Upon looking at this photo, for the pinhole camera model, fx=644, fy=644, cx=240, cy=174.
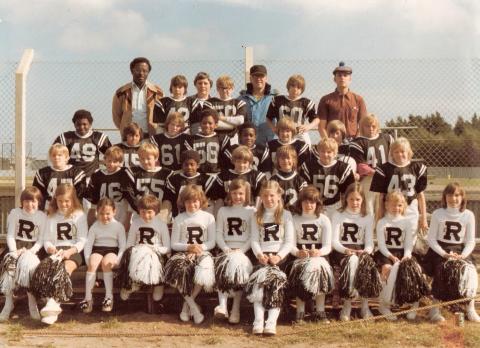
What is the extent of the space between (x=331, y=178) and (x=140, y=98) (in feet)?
6.78

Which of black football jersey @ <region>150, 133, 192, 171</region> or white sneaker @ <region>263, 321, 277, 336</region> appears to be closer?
white sneaker @ <region>263, 321, 277, 336</region>

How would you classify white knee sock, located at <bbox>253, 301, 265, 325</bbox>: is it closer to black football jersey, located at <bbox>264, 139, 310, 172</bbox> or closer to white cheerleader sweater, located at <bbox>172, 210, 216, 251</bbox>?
white cheerleader sweater, located at <bbox>172, 210, 216, 251</bbox>

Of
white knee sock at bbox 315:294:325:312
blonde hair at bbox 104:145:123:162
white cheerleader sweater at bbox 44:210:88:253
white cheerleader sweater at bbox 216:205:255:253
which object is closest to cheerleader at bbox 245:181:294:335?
white cheerleader sweater at bbox 216:205:255:253

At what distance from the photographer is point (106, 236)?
536cm

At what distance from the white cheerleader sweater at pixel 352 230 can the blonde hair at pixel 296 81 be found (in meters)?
1.59

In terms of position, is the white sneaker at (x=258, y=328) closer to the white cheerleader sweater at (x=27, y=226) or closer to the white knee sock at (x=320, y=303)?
the white knee sock at (x=320, y=303)

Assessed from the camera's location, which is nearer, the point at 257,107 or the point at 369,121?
the point at 369,121

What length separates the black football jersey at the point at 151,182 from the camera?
18.4ft

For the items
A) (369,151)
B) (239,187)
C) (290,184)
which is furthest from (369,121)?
(239,187)

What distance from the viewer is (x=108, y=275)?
204 inches

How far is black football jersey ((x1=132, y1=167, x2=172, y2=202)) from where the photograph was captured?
5617 mm

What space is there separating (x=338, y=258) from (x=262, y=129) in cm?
165

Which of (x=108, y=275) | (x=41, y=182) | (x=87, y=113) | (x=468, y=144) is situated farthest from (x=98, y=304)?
(x=468, y=144)

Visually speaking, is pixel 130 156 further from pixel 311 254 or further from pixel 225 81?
pixel 311 254
